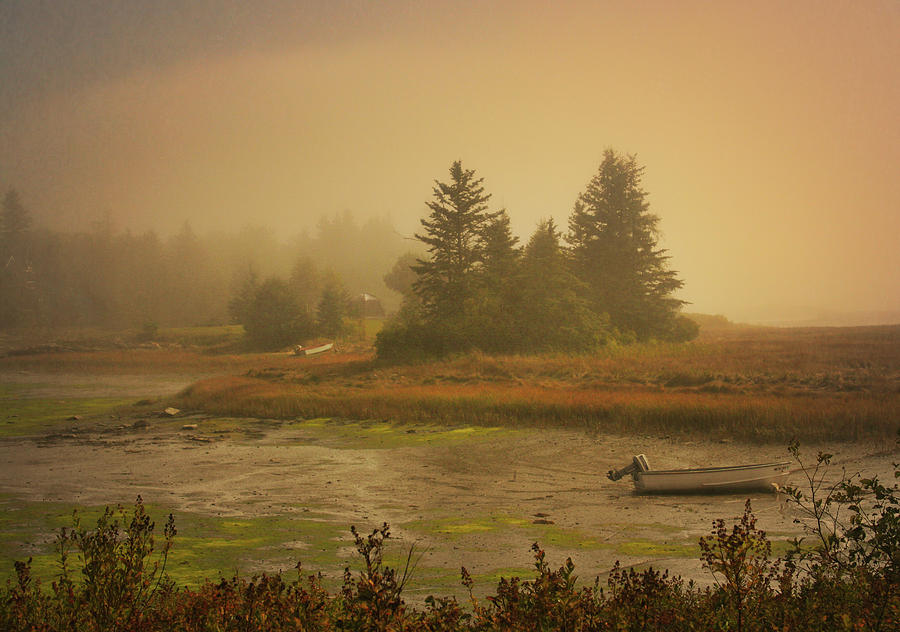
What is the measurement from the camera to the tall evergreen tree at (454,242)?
46000mm

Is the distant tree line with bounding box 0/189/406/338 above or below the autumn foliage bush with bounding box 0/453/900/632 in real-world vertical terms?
above

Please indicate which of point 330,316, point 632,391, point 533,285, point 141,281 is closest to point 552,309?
point 533,285

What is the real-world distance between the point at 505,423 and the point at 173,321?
68.7 metres

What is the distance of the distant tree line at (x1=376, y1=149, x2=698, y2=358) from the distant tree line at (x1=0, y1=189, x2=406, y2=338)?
966 inches

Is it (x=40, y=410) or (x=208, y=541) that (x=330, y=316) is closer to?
(x=40, y=410)

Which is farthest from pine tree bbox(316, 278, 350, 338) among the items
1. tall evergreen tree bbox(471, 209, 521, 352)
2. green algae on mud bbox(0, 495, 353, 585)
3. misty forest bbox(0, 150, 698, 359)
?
green algae on mud bbox(0, 495, 353, 585)

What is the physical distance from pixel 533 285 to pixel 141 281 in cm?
6491

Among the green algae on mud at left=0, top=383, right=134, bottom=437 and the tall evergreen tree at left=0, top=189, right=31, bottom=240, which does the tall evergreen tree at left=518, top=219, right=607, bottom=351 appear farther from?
the tall evergreen tree at left=0, top=189, right=31, bottom=240

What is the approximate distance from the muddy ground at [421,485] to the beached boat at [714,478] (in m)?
0.28

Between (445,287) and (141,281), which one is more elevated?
(141,281)

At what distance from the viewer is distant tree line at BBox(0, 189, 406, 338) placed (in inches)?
2547

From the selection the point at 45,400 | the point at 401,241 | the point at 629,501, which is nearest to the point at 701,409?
the point at 629,501

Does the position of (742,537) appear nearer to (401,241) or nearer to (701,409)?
(701,409)

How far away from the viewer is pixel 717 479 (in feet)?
46.3
